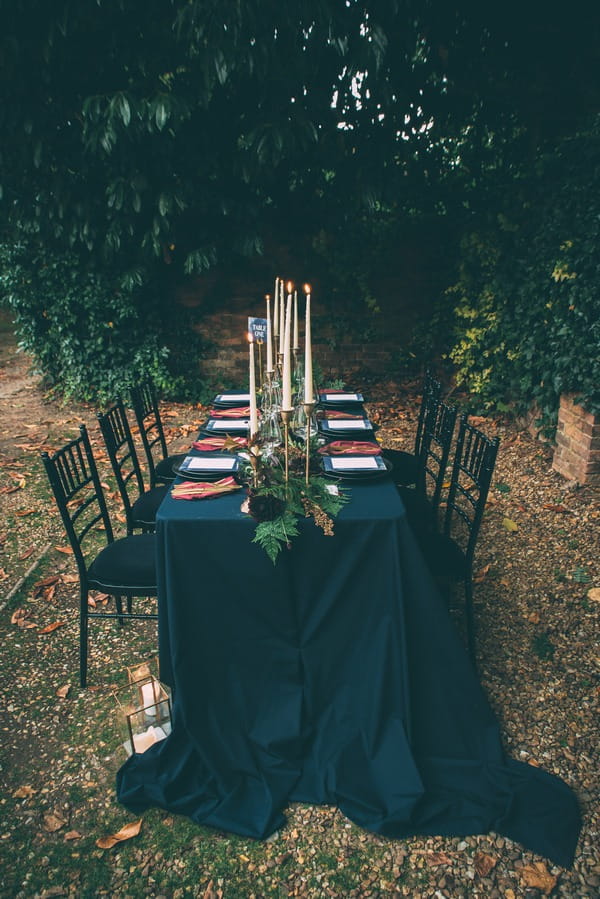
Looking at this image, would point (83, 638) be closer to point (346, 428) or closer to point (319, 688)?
point (319, 688)

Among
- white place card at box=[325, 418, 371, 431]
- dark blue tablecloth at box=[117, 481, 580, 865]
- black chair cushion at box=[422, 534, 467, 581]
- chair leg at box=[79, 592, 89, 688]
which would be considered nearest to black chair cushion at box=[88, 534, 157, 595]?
chair leg at box=[79, 592, 89, 688]

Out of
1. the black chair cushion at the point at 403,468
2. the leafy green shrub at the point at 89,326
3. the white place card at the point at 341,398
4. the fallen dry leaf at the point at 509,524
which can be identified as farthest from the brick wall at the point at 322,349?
the fallen dry leaf at the point at 509,524

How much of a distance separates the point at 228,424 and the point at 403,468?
4.33ft

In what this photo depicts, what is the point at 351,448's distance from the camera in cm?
270

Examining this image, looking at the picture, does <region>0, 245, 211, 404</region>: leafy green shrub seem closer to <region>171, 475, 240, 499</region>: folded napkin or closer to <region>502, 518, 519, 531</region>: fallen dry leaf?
<region>502, 518, 519, 531</region>: fallen dry leaf

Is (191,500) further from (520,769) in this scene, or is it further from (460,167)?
(460,167)

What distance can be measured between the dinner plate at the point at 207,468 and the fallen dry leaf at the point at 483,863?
1.73 metres

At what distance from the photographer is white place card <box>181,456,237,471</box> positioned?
96.1 inches

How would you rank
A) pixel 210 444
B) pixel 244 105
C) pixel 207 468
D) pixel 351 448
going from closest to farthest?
1. pixel 207 468
2. pixel 351 448
3. pixel 210 444
4. pixel 244 105

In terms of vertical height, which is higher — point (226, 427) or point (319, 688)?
point (226, 427)

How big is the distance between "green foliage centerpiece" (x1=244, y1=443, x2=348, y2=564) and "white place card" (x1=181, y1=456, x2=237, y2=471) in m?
0.37

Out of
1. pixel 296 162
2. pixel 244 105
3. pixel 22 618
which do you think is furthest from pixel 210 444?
pixel 296 162

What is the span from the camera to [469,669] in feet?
7.07

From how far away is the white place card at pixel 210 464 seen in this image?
8.01 feet
